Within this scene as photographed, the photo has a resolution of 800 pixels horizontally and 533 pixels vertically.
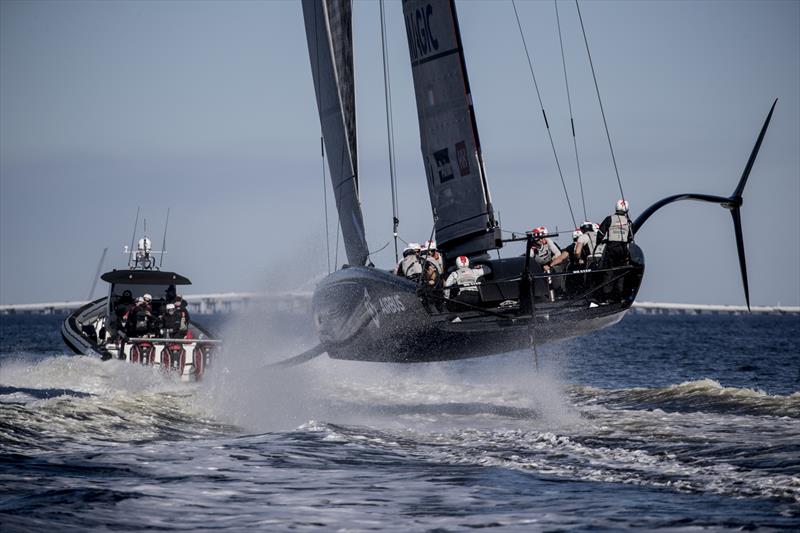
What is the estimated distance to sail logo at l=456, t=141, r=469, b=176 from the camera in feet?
50.0

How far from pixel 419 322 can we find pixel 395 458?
3.84 metres

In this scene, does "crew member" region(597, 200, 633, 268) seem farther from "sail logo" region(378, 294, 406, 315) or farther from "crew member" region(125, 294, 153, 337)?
"crew member" region(125, 294, 153, 337)

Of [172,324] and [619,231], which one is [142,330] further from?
[619,231]

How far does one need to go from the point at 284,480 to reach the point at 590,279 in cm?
681

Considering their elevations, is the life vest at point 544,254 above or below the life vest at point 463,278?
above

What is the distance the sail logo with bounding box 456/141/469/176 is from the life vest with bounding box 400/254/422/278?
1.47m

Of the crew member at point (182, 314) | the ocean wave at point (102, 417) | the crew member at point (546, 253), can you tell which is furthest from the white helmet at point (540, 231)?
the crew member at point (182, 314)

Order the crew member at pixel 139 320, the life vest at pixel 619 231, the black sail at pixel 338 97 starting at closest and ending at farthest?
the life vest at pixel 619 231 → the black sail at pixel 338 97 → the crew member at pixel 139 320

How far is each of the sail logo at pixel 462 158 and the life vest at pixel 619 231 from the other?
2.63 m

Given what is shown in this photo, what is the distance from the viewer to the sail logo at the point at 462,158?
15.2 meters

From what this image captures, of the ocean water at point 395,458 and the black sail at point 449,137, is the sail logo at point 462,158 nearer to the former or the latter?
the black sail at point 449,137

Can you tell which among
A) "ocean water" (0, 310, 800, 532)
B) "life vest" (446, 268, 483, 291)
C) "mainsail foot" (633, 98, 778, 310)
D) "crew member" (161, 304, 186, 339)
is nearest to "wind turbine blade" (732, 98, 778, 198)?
"mainsail foot" (633, 98, 778, 310)

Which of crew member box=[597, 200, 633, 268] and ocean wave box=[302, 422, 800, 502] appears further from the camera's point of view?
crew member box=[597, 200, 633, 268]

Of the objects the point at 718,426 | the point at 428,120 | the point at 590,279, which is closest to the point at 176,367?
the point at 428,120
